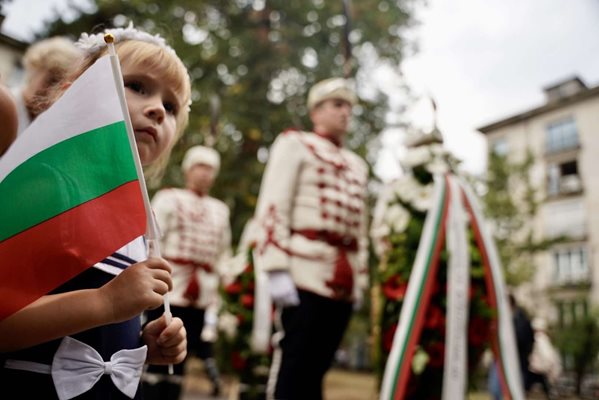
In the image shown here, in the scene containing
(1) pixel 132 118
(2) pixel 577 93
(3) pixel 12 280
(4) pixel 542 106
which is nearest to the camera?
(3) pixel 12 280

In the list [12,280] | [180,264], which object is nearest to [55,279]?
[12,280]

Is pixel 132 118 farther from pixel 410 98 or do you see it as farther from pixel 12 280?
pixel 410 98

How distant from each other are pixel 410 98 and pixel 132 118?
39.5 feet

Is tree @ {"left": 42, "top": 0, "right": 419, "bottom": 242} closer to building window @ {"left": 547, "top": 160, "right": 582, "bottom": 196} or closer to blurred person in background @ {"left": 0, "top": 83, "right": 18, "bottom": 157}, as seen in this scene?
blurred person in background @ {"left": 0, "top": 83, "right": 18, "bottom": 157}

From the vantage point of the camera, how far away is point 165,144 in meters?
1.38

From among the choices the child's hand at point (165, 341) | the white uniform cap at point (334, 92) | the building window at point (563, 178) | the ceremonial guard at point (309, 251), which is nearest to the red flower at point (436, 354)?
the ceremonial guard at point (309, 251)

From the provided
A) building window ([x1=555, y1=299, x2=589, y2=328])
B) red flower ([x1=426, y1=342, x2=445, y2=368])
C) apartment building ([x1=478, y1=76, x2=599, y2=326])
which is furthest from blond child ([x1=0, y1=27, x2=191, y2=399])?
apartment building ([x1=478, y1=76, x2=599, y2=326])

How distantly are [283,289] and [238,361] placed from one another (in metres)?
2.42

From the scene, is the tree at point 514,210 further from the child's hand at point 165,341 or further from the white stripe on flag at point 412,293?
the child's hand at point 165,341

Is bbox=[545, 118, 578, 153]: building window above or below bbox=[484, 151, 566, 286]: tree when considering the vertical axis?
above

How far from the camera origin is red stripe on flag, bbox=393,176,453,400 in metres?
2.74

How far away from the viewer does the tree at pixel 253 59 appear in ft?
34.1

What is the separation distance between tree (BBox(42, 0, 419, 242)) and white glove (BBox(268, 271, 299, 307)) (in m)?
7.30

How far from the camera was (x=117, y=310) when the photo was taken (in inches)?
41.4
